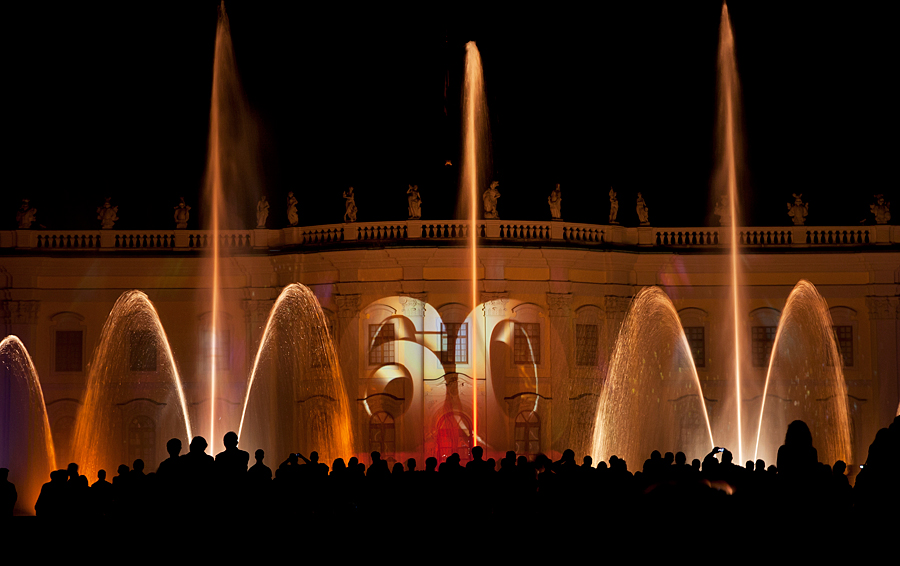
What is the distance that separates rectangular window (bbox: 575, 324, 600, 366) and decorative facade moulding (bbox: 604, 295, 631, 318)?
0.71 m

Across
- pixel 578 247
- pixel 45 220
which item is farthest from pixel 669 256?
pixel 45 220

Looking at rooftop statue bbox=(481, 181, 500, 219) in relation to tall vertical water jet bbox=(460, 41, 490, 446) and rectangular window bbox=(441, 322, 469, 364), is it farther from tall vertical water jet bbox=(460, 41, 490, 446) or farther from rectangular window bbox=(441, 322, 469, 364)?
rectangular window bbox=(441, 322, 469, 364)

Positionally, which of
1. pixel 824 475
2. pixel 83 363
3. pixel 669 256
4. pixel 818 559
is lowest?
pixel 818 559

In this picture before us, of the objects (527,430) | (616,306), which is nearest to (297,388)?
(527,430)

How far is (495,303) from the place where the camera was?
37.1m

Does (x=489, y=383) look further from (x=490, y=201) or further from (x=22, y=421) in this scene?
(x=22, y=421)

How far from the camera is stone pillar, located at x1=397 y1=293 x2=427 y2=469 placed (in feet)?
119

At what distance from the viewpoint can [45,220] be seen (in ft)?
150

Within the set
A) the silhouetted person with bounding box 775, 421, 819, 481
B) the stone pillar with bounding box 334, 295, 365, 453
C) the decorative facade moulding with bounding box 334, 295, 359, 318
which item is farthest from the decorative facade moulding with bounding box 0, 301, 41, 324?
the silhouetted person with bounding box 775, 421, 819, 481

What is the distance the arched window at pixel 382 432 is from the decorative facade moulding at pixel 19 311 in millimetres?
12479

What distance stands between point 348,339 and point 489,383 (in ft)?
16.2

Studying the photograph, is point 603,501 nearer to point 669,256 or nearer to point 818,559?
point 818,559

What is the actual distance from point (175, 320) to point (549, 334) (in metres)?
13.1

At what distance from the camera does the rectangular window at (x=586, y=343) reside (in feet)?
124
